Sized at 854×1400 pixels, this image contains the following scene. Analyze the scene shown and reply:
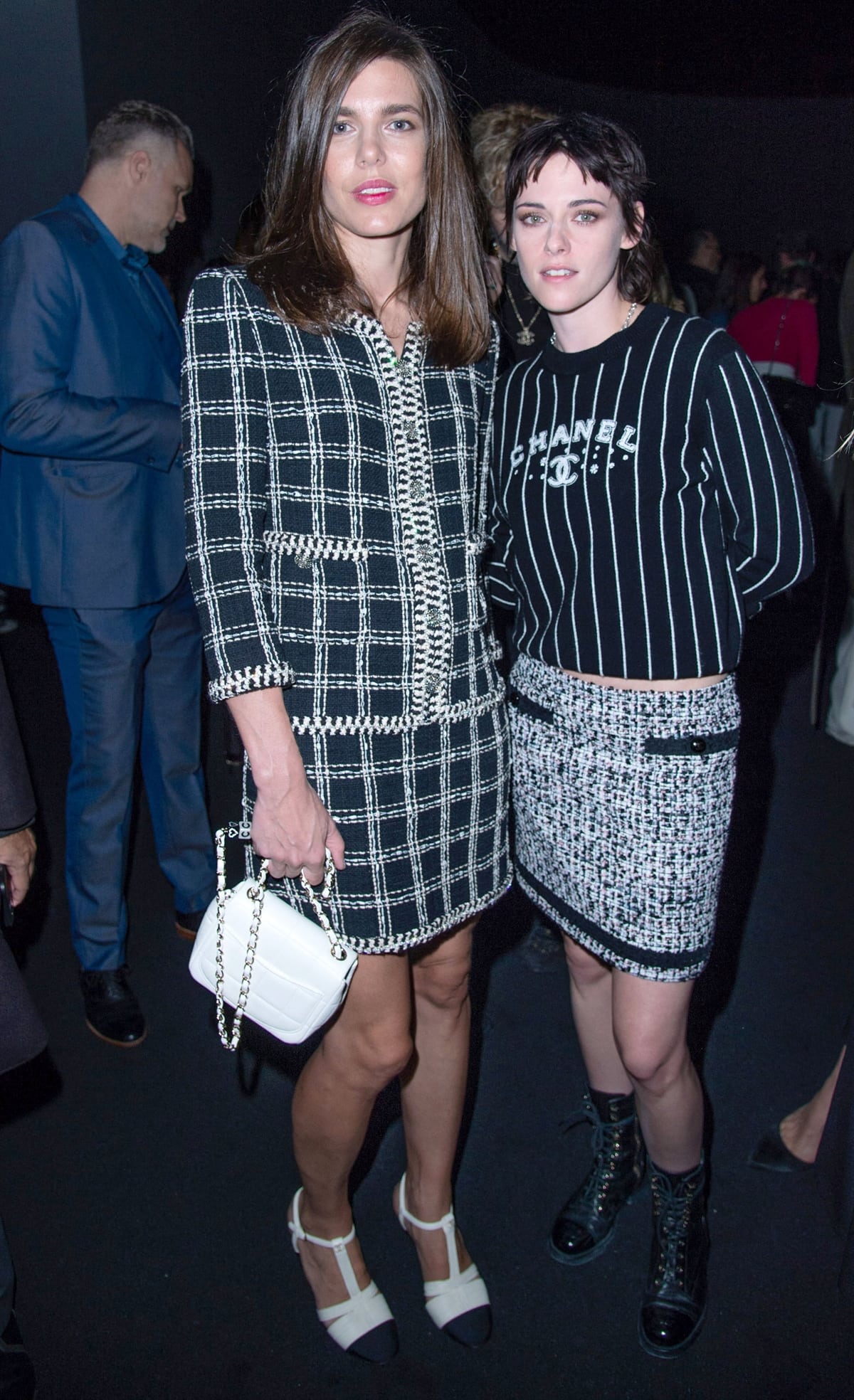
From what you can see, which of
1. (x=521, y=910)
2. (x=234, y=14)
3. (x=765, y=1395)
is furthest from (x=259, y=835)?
(x=234, y=14)

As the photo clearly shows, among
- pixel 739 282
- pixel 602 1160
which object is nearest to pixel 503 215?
pixel 602 1160

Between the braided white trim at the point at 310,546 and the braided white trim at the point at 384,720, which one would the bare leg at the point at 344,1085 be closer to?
the braided white trim at the point at 384,720

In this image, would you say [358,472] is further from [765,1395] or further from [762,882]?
[762,882]

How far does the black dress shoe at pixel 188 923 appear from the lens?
2697 millimetres

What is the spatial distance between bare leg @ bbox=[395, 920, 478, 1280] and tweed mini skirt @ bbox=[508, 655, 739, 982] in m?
0.21

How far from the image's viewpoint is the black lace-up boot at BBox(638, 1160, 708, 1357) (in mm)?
1635

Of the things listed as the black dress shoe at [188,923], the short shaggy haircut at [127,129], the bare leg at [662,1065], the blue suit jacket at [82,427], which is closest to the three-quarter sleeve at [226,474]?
the bare leg at [662,1065]

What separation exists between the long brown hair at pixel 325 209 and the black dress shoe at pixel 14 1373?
1.36 metres

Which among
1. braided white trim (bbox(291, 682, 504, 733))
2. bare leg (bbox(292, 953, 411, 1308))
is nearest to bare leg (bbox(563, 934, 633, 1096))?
bare leg (bbox(292, 953, 411, 1308))

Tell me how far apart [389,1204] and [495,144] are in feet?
6.67

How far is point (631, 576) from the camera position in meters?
1.41

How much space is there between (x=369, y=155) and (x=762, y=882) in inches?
98.2

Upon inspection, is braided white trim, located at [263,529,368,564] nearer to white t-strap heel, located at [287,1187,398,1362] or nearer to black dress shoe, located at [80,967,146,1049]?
white t-strap heel, located at [287,1187,398,1362]

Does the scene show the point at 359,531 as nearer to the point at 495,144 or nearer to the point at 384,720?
the point at 384,720
